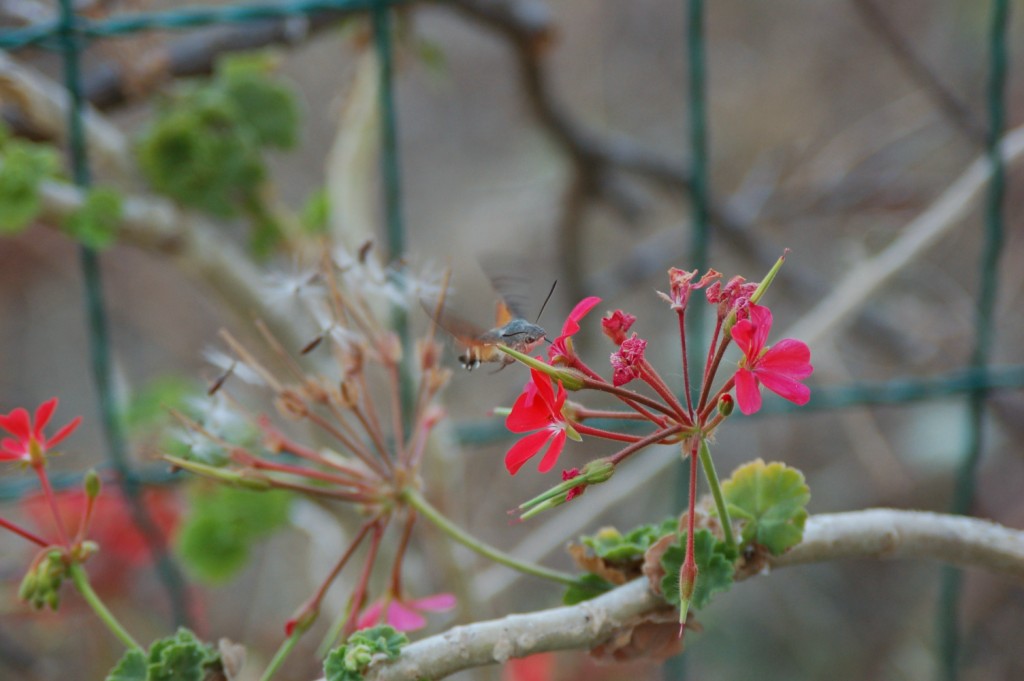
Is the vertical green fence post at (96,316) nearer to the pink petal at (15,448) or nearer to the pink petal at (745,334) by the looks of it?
the pink petal at (15,448)

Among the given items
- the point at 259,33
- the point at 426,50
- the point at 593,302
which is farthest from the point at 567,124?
the point at 593,302

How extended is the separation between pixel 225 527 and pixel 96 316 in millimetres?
227

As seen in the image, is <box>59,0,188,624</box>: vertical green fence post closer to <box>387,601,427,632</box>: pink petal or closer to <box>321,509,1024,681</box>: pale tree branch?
<box>387,601,427,632</box>: pink petal

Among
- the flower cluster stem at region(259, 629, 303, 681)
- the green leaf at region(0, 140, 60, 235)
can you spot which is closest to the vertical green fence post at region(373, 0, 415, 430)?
the green leaf at region(0, 140, 60, 235)

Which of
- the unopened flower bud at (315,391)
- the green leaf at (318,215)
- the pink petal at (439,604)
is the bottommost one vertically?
the pink petal at (439,604)

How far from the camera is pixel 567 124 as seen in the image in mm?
1263

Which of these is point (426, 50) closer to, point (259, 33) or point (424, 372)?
point (259, 33)

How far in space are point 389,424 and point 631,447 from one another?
1.08m

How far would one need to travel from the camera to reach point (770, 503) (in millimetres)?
368

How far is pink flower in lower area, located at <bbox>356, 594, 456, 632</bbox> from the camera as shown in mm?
420

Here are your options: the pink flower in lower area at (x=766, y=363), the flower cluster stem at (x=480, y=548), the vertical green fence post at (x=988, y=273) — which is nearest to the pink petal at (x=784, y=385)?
the pink flower in lower area at (x=766, y=363)

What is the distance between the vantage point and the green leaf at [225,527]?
89cm

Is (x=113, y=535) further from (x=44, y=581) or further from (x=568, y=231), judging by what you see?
(x=44, y=581)

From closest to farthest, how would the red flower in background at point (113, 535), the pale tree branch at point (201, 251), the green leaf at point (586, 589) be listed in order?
the green leaf at point (586, 589) < the pale tree branch at point (201, 251) < the red flower in background at point (113, 535)
